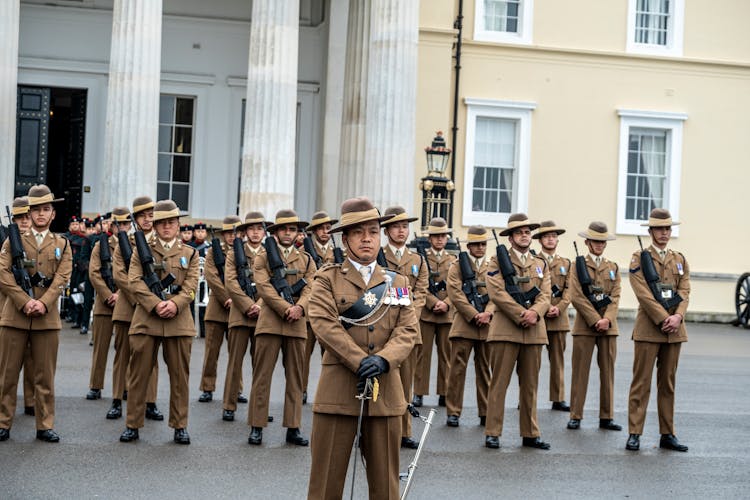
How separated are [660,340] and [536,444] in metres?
1.63

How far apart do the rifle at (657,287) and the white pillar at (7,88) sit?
13040 millimetres

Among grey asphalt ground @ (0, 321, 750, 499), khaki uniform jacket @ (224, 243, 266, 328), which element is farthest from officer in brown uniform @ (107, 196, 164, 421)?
khaki uniform jacket @ (224, 243, 266, 328)

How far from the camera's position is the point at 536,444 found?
11219 millimetres

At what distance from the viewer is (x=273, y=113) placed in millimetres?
21312

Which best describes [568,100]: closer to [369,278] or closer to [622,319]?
[622,319]

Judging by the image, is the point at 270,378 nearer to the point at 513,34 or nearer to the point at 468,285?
the point at 468,285

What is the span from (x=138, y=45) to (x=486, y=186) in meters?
9.91

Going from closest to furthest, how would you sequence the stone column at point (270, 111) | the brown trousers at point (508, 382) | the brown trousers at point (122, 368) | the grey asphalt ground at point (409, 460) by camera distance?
the grey asphalt ground at point (409, 460), the brown trousers at point (508, 382), the brown trousers at point (122, 368), the stone column at point (270, 111)

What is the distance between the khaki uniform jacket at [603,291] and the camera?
12.8 m

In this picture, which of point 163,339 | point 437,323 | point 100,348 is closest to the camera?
point 163,339

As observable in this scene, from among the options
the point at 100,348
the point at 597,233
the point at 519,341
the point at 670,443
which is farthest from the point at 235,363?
the point at 670,443

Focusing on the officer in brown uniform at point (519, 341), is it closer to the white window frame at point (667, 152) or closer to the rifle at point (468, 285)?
the rifle at point (468, 285)

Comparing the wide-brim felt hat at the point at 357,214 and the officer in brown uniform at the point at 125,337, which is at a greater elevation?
the wide-brim felt hat at the point at 357,214

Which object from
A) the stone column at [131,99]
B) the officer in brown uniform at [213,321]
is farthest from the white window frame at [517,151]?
the officer in brown uniform at [213,321]
